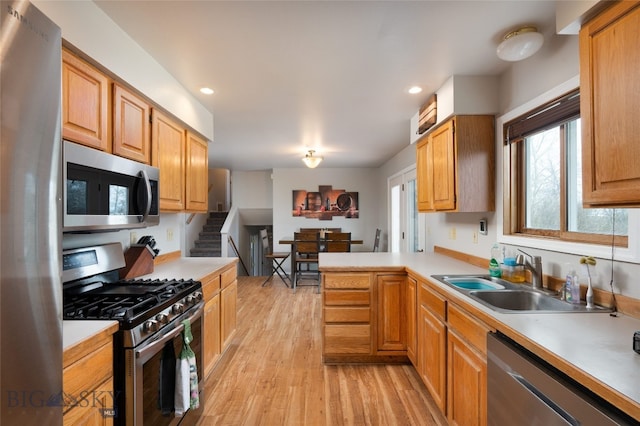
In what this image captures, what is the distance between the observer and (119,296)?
1612 millimetres

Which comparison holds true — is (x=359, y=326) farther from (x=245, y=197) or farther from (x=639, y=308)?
(x=245, y=197)

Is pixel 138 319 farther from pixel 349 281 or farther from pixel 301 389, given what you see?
pixel 349 281

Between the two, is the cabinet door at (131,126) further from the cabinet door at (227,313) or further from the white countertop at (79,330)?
the cabinet door at (227,313)

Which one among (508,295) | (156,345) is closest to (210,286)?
(156,345)

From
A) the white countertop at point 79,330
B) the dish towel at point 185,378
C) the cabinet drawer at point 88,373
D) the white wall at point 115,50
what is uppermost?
the white wall at point 115,50

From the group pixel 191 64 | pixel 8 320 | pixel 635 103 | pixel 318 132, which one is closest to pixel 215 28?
pixel 191 64

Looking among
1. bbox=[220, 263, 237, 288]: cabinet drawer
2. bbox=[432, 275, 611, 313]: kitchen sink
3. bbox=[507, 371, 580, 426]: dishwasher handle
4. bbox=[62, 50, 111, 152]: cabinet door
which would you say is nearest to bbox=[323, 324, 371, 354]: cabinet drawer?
bbox=[432, 275, 611, 313]: kitchen sink

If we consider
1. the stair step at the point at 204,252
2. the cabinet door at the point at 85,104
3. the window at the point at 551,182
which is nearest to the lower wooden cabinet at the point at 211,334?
the cabinet door at the point at 85,104

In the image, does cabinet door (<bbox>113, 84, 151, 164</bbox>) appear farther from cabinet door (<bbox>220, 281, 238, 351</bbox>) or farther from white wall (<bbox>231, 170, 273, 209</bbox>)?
white wall (<bbox>231, 170, 273, 209</bbox>)

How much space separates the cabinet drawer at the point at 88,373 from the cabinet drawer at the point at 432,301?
1.67 meters

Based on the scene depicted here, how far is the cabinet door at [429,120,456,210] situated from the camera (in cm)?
240

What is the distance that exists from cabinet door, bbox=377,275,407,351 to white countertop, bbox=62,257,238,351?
1391 mm

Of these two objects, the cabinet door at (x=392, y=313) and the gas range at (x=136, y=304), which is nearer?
the gas range at (x=136, y=304)

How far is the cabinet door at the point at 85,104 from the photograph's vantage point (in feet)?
4.63
